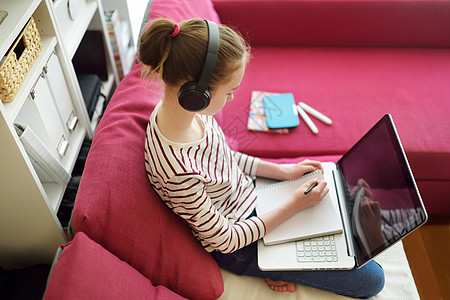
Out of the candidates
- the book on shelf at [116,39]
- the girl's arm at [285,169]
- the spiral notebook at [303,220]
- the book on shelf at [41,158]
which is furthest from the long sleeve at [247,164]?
the book on shelf at [116,39]

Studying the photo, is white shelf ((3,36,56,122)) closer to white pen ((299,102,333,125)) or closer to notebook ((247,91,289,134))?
notebook ((247,91,289,134))

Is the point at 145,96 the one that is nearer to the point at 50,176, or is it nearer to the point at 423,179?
the point at 50,176

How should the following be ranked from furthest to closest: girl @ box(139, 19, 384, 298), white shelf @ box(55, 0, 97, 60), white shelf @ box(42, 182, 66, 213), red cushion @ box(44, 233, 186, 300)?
white shelf @ box(55, 0, 97, 60), white shelf @ box(42, 182, 66, 213), girl @ box(139, 19, 384, 298), red cushion @ box(44, 233, 186, 300)

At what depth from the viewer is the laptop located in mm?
952

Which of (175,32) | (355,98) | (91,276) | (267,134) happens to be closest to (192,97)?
(175,32)

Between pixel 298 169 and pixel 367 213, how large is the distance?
0.28 metres

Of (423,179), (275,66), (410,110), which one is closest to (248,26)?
(275,66)

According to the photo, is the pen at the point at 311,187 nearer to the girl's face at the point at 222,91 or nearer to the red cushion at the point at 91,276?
the girl's face at the point at 222,91

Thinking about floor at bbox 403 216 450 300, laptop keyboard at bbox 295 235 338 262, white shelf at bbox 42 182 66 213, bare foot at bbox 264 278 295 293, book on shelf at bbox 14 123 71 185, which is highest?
book on shelf at bbox 14 123 71 185

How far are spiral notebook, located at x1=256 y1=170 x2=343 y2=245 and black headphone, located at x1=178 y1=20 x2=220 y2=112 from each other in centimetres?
47

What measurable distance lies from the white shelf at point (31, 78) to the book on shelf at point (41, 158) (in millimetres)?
51

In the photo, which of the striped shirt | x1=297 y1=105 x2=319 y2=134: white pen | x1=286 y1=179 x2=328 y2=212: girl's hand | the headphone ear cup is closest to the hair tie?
the headphone ear cup

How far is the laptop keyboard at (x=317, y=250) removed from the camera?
1.06 meters

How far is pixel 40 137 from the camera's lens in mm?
1212
